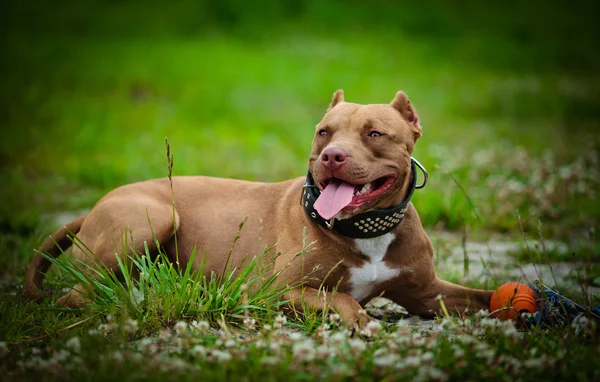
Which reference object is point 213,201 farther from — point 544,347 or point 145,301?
point 544,347

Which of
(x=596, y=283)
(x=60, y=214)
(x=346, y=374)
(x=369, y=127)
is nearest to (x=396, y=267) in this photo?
(x=369, y=127)

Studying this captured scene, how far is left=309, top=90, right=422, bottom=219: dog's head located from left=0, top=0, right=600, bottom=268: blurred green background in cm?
60

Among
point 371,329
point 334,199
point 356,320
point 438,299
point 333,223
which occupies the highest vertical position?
point 334,199

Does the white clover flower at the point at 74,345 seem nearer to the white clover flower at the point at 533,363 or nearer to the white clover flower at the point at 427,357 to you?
the white clover flower at the point at 427,357

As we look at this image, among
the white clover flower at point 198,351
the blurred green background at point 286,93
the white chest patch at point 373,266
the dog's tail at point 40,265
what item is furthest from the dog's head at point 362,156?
the dog's tail at point 40,265

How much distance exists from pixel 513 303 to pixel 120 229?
2.48 meters

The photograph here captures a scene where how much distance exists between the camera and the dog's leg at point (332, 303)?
3.62 metres

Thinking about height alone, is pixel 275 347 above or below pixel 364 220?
below

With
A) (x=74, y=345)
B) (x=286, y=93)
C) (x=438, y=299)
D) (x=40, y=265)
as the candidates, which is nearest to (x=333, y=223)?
(x=438, y=299)

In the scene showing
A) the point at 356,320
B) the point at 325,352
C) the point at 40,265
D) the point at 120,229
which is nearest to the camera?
the point at 325,352

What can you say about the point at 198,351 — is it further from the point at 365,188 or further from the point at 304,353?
the point at 365,188

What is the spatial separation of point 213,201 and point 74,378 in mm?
2124

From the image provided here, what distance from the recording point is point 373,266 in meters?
4.00

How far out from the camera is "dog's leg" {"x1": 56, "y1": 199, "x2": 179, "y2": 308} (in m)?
4.28
